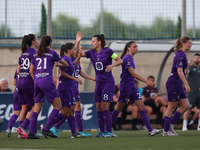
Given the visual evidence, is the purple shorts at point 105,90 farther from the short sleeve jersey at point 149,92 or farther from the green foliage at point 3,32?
the green foliage at point 3,32

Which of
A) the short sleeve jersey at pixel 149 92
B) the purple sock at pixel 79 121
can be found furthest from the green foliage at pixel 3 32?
the purple sock at pixel 79 121

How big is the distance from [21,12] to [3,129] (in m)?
5.34

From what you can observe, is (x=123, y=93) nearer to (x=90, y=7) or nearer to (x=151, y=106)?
(x=151, y=106)

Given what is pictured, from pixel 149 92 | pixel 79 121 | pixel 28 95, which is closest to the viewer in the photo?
pixel 28 95

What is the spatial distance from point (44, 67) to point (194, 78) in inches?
222

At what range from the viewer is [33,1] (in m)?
14.1

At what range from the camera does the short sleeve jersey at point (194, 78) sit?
34.9 feet

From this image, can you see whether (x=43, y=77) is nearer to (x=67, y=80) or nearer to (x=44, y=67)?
(x=44, y=67)

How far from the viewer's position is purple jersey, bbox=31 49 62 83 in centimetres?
652

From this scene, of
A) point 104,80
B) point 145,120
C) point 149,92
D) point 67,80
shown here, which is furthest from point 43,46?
point 149,92

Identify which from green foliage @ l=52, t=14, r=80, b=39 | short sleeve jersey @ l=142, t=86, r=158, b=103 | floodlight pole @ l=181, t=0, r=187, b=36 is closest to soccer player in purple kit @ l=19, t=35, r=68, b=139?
short sleeve jersey @ l=142, t=86, r=158, b=103

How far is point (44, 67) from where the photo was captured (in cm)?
654

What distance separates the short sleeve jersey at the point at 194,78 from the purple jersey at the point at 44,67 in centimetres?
532

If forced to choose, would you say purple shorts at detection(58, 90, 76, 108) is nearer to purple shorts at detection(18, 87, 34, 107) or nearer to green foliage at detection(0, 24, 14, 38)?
purple shorts at detection(18, 87, 34, 107)
